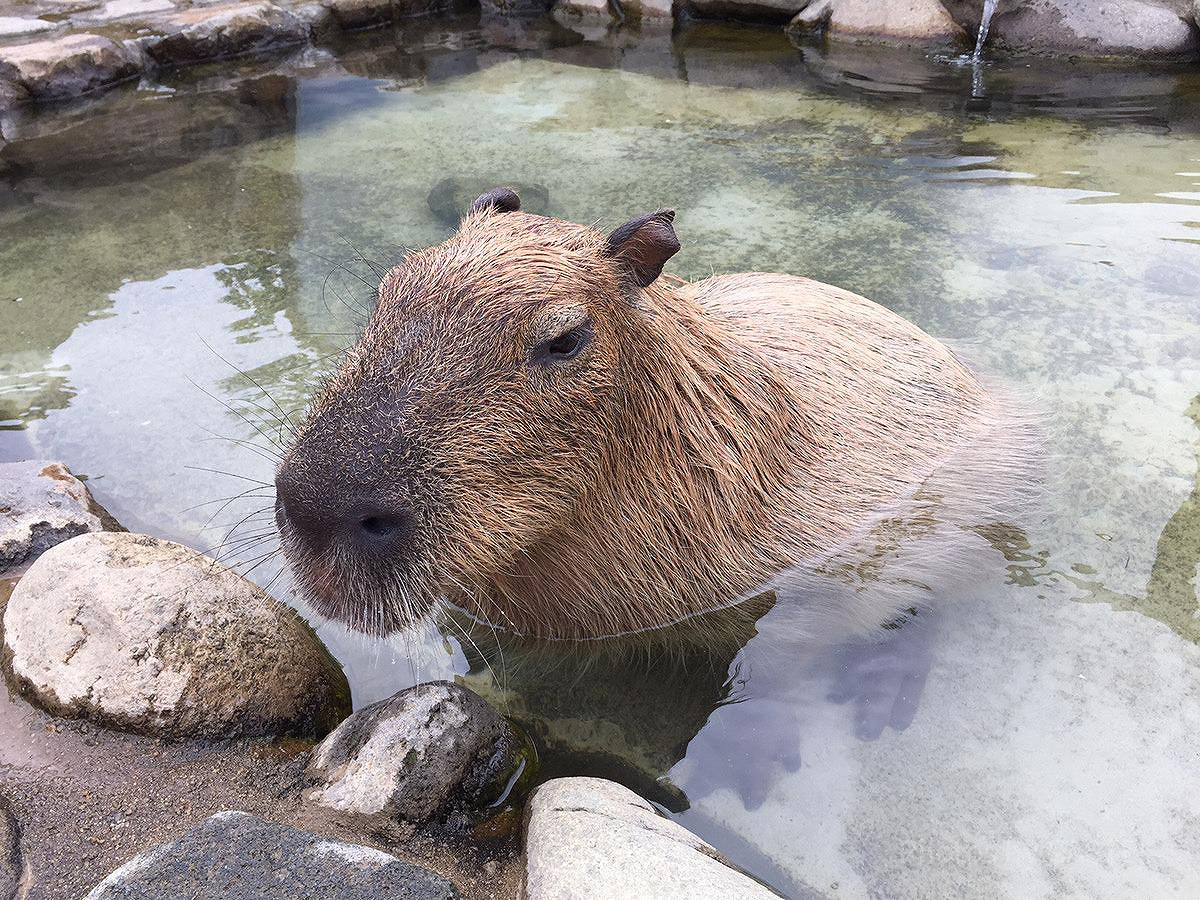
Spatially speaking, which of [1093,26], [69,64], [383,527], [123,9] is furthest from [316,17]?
[383,527]

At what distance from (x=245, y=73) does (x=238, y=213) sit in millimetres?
3101

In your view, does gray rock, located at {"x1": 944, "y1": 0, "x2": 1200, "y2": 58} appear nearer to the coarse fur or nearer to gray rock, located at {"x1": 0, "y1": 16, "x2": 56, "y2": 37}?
the coarse fur

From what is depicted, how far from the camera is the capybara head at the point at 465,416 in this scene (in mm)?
2043

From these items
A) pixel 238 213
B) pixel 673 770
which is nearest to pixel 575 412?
pixel 673 770

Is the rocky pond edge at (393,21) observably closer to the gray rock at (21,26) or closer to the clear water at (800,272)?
Result: the gray rock at (21,26)

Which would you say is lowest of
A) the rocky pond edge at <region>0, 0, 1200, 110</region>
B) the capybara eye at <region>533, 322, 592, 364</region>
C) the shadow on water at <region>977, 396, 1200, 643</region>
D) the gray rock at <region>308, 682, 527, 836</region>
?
the shadow on water at <region>977, 396, 1200, 643</region>

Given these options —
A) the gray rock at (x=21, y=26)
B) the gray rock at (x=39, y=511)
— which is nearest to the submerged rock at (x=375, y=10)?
the gray rock at (x=21, y=26)

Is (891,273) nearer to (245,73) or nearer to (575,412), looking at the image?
(575,412)

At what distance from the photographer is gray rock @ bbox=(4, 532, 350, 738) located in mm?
2271

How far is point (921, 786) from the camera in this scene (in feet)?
8.23

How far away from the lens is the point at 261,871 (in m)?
1.76

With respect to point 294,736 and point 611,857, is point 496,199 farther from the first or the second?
point 611,857

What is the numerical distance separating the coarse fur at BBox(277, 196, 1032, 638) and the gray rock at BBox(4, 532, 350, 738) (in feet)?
1.25

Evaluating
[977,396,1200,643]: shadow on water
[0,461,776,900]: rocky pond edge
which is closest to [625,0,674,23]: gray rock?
[977,396,1200,643]: shadow on water
